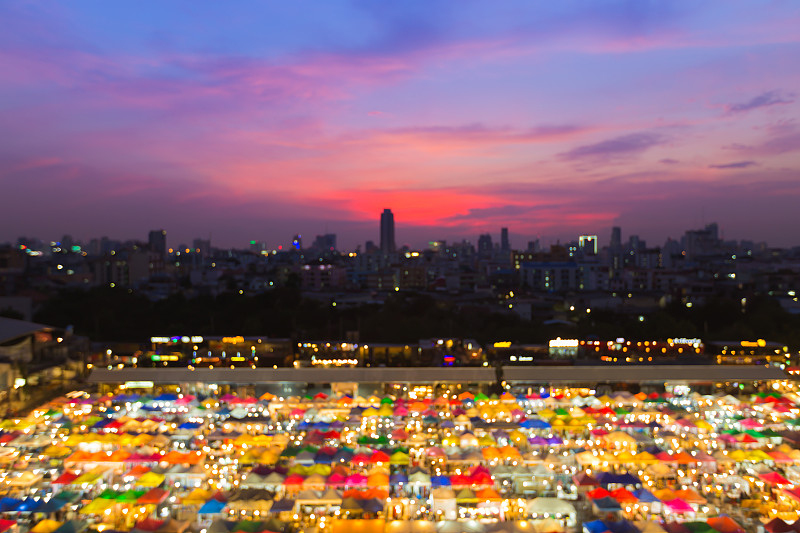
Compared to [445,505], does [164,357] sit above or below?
below

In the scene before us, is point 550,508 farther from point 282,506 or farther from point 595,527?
point 282,506

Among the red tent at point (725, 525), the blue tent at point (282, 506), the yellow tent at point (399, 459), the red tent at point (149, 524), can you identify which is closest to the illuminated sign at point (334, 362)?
the yellow tent at point (399, 459)

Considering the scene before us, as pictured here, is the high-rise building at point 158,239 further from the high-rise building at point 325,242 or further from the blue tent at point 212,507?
the blue tent at point 212,507

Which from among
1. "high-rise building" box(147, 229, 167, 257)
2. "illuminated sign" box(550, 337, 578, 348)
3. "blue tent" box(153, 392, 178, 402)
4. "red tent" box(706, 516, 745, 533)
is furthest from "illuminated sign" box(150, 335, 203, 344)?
"high-rise building" box(147, 229, 167, 257)

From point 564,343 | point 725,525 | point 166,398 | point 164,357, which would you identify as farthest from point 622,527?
point 164,357

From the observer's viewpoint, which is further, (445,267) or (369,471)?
(445,267)

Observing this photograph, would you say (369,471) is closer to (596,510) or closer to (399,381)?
(596,510)

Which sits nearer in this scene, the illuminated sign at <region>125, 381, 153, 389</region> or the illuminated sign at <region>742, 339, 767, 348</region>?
the illuminated sign at <region>125, 381, 153, 389</region>

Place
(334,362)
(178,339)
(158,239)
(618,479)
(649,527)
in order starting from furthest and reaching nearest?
(158,239) < (178,339) < (334,362) < (618,479) < (649,527)

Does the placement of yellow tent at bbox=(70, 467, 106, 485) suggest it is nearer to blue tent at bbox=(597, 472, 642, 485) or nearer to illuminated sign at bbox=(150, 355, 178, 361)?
blue tent at bbox=(597, 472, 642, 485)

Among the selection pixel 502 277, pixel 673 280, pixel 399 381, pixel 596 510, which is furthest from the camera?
pixel 502 277

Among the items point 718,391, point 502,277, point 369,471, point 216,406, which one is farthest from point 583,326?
point 502,277
